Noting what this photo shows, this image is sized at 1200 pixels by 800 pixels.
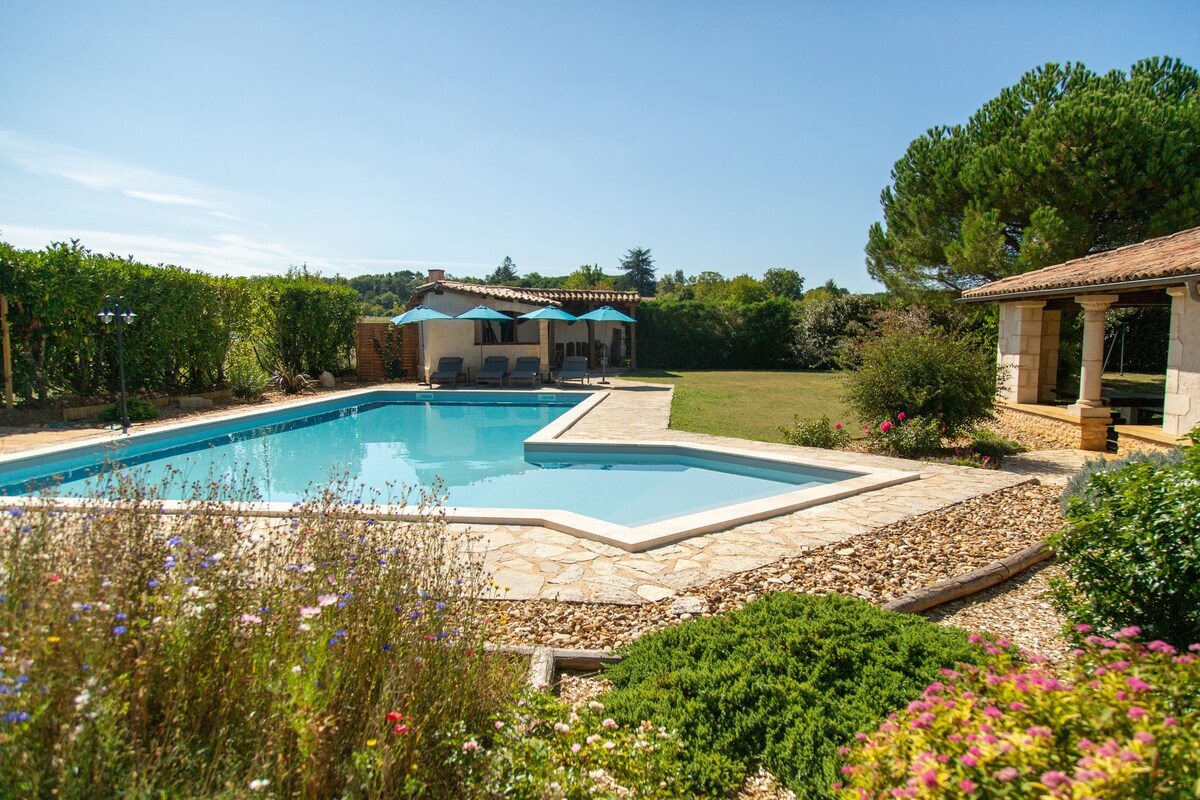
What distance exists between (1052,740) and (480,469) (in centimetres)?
937

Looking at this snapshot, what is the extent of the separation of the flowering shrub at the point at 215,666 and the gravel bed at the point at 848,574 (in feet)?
3.00

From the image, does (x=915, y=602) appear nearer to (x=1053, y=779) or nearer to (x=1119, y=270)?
(x=1053, y=779)

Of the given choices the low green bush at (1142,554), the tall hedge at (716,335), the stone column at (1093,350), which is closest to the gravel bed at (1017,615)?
the low green bush at (1142,554)

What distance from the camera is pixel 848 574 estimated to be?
4711 mm

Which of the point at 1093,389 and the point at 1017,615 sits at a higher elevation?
the point at 1093,389

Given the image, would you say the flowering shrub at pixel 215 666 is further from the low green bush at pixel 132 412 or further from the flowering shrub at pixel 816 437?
the low green bush at pixel 132 412

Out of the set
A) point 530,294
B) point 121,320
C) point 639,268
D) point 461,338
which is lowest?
point 461,338

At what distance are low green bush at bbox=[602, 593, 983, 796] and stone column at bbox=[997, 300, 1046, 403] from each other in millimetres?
11658

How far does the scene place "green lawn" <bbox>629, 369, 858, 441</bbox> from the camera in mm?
12469

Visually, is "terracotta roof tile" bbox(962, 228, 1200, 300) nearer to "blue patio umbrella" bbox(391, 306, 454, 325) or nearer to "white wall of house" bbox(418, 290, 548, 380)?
"white wall of house" bbox(418, 290, 548, 380)

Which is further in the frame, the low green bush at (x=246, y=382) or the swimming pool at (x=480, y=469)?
the low green bush at (x=246, y=382)

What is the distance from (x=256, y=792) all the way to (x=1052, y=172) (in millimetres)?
18748

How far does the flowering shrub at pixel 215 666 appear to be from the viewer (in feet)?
5.37

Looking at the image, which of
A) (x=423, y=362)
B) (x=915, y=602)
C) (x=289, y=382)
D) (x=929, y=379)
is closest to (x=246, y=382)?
(x=289, y=382)
